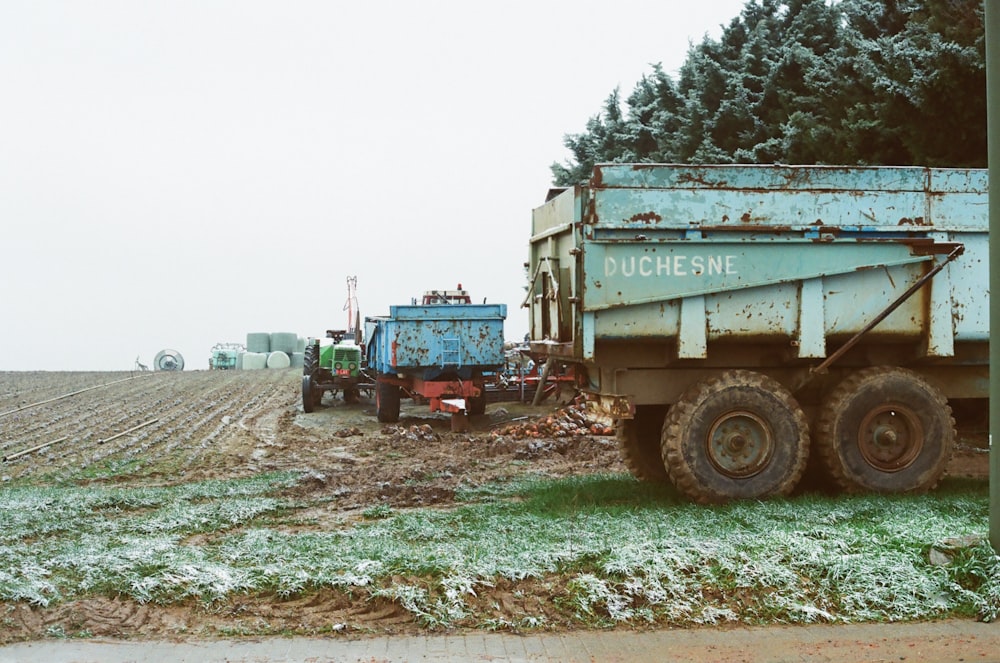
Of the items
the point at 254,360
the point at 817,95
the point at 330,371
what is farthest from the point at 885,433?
the point at 254,360

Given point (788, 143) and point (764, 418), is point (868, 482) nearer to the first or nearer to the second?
point (764, 418)

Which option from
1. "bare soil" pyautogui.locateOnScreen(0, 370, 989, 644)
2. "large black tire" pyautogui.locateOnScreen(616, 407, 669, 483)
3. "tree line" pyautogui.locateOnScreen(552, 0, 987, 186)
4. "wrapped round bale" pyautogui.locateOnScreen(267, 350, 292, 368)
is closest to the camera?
"bare soil" pyautogui.locateOnScreen(0, 370, 989, 644)

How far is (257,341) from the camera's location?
56812mm

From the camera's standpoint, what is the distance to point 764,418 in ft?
30.6

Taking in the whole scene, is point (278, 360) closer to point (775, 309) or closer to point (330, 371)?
point (330, 371)

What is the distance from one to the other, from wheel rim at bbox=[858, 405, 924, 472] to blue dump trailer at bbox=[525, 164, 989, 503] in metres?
0.01

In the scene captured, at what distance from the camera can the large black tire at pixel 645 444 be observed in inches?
424

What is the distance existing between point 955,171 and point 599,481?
15.0 ft

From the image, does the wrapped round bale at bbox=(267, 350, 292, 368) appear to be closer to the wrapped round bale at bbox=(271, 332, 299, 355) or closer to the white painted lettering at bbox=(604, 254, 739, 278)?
the wrapped round bale at bbox=(271, 332, 299, 355)

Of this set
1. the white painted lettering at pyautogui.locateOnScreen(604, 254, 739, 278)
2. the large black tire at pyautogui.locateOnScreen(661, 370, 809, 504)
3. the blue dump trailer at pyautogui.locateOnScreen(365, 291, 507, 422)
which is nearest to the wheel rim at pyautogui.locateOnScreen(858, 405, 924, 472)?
the large black tire at pyautogui.locateOnScreen(661, 370, 809, 504)

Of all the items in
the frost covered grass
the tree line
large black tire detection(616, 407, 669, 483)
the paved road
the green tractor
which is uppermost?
the tree line

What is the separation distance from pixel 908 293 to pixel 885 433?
49.5 inches

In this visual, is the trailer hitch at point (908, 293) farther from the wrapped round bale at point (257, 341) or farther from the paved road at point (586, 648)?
the wrapped round bale at point (257, 341)

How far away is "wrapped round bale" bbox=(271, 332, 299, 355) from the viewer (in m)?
57.2
